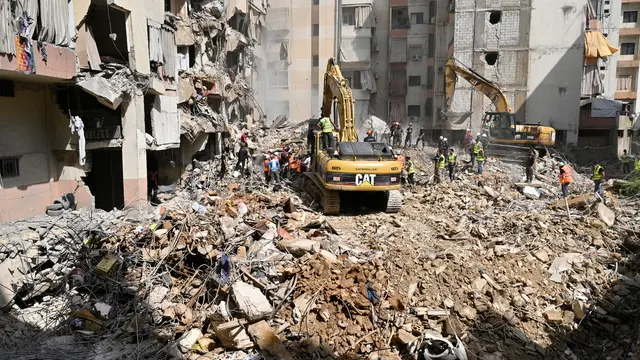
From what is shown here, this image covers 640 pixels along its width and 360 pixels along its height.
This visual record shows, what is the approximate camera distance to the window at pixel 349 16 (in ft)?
115

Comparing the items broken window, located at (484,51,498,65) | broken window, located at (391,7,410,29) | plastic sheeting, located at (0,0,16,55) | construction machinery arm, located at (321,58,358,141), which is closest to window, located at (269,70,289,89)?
broken window, located at (391,7,410,29)

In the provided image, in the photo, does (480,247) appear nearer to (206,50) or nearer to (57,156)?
(57,156)

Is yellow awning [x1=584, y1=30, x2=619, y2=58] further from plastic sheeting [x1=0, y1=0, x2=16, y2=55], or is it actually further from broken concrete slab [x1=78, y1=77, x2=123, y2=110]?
plastic sheeting [x1=0, y1=0, x2=16, y2=55]

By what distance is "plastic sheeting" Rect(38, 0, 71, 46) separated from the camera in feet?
31.9

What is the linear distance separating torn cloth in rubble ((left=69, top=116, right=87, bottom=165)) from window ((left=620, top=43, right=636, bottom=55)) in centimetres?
3760

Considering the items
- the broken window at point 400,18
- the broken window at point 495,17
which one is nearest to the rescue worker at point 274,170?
the broken window at point 495,17

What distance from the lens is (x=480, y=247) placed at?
9359 millimetres

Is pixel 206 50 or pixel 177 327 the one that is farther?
pixel 206 50

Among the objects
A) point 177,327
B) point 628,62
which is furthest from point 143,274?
point 628,62

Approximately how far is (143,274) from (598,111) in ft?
94.1

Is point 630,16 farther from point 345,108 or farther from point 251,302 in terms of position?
point 251,302

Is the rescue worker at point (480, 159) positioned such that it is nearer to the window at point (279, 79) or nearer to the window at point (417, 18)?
the window at point (417, 18)

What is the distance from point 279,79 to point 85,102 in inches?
927

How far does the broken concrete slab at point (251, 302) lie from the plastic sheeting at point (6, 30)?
6.23 meters
